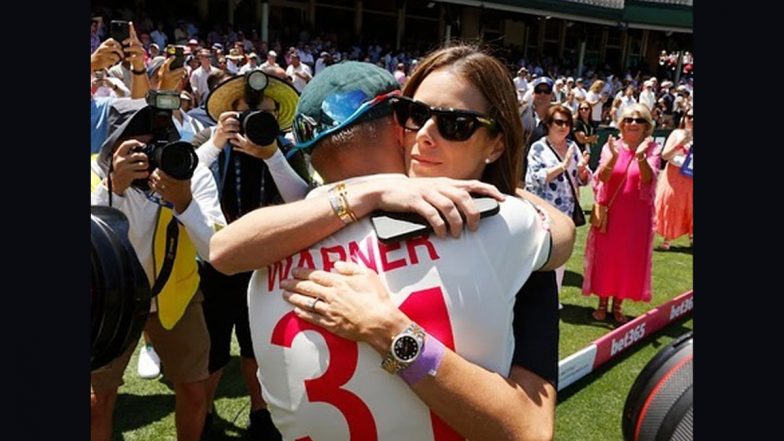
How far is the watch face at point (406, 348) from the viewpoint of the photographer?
1.21 meters

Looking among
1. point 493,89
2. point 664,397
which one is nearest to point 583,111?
point 493,89

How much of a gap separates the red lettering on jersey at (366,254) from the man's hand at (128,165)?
1.64 m

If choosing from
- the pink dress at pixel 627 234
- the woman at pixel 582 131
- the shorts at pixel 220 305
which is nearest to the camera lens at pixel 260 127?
the shorts at pixel 220 305

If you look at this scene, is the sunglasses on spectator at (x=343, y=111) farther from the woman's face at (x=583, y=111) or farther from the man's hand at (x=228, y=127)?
the woman's face at (x=583, y=111)

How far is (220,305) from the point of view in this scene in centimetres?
369

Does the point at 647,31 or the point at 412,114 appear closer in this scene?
the point at 412,114

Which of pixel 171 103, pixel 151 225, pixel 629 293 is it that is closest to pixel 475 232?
pixel 171 103

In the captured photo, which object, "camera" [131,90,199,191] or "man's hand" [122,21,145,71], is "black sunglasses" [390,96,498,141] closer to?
"camera" [131,90,199,191]

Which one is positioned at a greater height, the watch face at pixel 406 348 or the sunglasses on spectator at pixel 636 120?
the sunglasses on spectator at pixel 636 120

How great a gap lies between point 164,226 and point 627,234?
13.9ft

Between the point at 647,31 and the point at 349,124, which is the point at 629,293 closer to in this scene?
the point at 349,124

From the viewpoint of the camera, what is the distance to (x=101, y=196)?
285 cm

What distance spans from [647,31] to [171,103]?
39.3 metres

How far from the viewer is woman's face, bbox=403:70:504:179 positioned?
1.42 m
